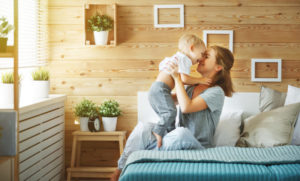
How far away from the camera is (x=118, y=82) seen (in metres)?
3.77

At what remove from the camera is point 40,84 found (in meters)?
3.31

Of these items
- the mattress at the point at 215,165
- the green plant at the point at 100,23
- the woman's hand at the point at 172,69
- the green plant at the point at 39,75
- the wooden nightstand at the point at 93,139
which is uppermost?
the green plant at the point at 100,23

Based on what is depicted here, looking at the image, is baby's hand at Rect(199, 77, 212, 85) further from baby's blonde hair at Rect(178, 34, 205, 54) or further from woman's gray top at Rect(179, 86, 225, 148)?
baby's blonde hair at Rect(178, 34, 205, 54)

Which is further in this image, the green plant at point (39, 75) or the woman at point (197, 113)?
the green plant at point (39, 75)

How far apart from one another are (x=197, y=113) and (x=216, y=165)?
61 centimetres

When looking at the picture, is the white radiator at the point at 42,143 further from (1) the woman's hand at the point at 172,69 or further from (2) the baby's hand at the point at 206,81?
(2) the baby's hand at the point at 206,81

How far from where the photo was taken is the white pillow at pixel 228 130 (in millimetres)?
3123

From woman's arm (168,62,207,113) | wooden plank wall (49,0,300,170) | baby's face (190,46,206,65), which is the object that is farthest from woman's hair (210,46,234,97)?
wooden plank wall (49,0,300,170)

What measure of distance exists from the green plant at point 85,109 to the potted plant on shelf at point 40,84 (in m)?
0.38

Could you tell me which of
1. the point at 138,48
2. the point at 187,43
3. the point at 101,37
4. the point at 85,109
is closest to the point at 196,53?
the point at 187,43

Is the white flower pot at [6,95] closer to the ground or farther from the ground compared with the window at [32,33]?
closer to the ground

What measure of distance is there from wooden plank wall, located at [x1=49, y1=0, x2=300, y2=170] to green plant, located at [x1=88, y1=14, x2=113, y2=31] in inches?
5.3

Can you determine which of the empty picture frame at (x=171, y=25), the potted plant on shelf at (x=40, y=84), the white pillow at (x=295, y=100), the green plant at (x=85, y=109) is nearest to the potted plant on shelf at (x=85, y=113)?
the green plant at (x=85, y=109)

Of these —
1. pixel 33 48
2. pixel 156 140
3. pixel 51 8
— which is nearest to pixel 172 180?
pixel 156 140
